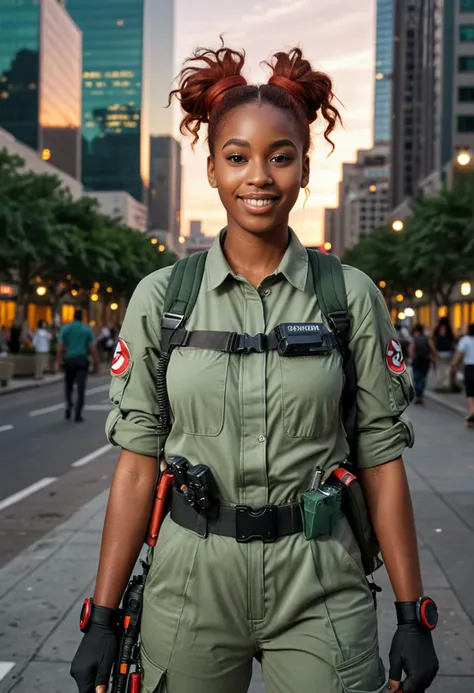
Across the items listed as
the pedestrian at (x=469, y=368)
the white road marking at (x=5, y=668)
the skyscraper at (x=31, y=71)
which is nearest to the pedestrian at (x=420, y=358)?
the pedestrian at (x=469, y=368)

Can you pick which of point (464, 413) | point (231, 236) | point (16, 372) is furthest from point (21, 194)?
point (231, 236)

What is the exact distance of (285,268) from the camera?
2.21m

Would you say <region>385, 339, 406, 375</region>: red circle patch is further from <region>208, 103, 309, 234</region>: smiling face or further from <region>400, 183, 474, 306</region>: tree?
<region>400, 183, 474, 306</region>: tree

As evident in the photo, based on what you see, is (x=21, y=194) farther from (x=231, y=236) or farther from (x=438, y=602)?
(x=231, y=236)

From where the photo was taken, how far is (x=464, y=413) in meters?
18.6

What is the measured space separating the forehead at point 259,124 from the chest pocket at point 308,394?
55 centimetres

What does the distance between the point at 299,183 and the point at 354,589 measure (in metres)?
1.02

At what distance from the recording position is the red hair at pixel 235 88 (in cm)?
225

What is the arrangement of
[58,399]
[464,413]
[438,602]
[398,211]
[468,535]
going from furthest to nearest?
[398,211] < [58,399] < [464,413] < [468,535] < [438,602]

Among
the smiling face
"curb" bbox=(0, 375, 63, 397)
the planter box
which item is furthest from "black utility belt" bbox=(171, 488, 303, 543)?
the planter box

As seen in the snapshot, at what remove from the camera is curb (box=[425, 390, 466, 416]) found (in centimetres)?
1919

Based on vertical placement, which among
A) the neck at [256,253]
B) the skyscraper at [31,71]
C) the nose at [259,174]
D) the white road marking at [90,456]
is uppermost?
the skyscraper at [31,71]

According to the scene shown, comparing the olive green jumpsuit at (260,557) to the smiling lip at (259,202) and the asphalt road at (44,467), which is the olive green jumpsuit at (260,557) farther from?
the asphalt road at (44,467)

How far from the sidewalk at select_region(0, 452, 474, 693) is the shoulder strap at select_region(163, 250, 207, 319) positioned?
2.49 metres
